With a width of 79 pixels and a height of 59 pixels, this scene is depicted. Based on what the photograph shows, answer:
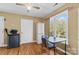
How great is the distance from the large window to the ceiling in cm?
15

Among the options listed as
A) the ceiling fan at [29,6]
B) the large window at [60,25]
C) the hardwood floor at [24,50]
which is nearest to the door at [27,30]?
the hardwood floor at [24,50]

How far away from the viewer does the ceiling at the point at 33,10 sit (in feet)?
4.98

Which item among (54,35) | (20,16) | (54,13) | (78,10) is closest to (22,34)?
(20,16)

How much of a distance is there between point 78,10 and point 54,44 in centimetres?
67

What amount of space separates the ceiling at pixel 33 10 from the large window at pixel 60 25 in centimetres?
15

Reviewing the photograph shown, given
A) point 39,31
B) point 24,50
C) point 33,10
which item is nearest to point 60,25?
point 39,31

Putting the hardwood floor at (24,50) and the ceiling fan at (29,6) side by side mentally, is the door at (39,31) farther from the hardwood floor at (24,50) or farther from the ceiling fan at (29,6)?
the ceiling fan at (29,6)

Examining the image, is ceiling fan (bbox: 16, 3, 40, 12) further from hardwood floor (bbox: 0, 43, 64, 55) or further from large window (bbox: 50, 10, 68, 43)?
hardwood floor (bbox: 0, 43, 64, 55)

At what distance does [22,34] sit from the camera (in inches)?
64.3

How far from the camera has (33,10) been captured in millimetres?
1618

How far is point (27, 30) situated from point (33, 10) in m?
0.36

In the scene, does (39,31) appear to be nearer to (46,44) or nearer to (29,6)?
(46,44)

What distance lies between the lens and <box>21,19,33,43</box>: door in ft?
5.42
